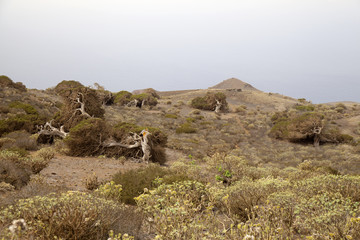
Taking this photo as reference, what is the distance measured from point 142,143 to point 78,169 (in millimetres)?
3641

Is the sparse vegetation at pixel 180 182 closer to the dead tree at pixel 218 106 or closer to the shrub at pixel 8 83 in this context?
the dead tree at pixel 218 106

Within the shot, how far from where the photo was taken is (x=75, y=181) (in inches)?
324

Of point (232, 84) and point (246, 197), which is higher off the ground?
point (232, 84)

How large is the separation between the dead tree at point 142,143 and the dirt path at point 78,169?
2.51ft

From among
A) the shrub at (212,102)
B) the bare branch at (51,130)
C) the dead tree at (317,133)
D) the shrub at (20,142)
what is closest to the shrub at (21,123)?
the bare branch at (51,130)

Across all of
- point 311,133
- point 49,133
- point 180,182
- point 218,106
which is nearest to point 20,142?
point 49,133

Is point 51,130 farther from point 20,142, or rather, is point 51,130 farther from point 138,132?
point 138,132

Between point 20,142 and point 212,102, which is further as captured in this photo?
point 212,102

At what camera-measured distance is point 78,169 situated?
10047mm

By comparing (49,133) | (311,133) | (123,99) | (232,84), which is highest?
(232,84)

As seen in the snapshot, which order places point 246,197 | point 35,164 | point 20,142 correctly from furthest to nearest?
1. point 20,142
2. point 35,164
3. point 246,197

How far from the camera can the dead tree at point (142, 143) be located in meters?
12.7

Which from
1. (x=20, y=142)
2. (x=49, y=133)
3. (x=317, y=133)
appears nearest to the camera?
(x=20, y=142)

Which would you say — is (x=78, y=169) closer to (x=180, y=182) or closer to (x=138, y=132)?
(x=138, y=132)
